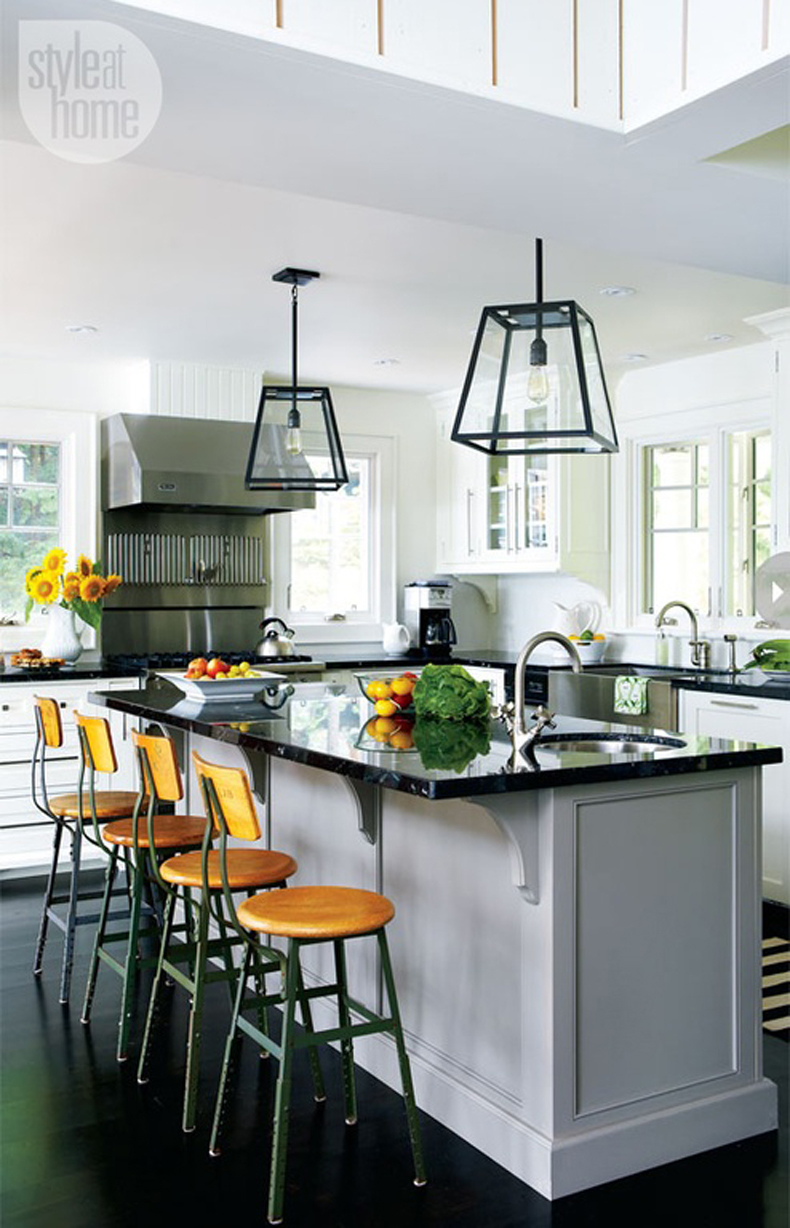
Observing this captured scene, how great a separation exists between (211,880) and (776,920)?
9.06 feet

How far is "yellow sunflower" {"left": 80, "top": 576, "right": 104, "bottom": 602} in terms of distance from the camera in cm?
605

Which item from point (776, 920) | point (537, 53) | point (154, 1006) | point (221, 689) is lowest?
point (776, 920)

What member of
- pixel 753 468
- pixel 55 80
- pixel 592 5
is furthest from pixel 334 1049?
pixel 753 468

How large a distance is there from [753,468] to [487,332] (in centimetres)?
314

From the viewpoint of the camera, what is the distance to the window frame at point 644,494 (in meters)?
6.00

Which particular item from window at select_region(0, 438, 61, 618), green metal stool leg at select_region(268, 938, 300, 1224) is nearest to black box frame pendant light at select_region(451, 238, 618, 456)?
green metal stool leg at select_region(268, 938, 300, 1224)

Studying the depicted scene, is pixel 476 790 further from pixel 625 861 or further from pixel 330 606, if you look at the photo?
pixel 330 606

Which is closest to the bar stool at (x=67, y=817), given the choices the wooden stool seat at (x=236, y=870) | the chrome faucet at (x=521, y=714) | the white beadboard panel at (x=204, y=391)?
the wooden stool seat at (x=236, y=870)

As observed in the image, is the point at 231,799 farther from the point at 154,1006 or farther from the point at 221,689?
the point at 221,689

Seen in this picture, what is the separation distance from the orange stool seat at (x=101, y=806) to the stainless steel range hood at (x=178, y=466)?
2.23 metres

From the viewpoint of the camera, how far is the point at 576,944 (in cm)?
268

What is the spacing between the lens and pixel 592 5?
9.27 ft

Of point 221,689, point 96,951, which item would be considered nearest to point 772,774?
point 221,689

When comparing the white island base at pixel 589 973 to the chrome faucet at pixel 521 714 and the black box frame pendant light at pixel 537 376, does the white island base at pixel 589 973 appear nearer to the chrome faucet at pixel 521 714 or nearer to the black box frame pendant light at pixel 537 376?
the chrome faucet at pixel 521 714
